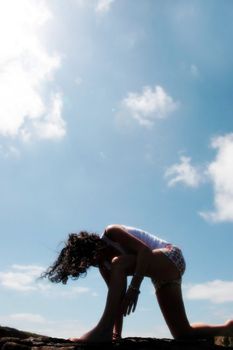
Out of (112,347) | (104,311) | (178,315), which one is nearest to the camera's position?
(112,347)

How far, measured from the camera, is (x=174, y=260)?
5.73m

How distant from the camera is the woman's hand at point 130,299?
5.05 m

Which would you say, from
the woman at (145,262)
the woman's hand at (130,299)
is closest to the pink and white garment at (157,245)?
the woman at (145,262)

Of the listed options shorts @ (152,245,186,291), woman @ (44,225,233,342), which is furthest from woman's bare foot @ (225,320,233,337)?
shorts @ (152,245,186,291)

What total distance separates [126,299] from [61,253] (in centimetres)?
132

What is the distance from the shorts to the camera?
569cm

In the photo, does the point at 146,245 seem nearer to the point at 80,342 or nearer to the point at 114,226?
the point at 114,226

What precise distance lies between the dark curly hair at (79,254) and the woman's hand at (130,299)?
878mm

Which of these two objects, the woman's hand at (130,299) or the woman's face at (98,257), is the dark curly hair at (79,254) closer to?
the woman's face at (98,257)

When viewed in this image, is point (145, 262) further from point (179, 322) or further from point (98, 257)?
point (179, 322)

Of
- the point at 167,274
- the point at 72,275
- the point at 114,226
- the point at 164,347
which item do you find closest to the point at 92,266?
the point at 72,275

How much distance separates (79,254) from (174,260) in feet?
4.32

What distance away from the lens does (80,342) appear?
4977 mm

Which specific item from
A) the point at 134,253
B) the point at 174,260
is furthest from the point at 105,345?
the point at 174,260
